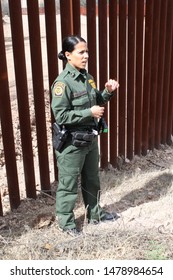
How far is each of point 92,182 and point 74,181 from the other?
8.9 inches

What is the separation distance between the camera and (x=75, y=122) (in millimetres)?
2676

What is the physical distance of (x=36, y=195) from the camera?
3658 mm

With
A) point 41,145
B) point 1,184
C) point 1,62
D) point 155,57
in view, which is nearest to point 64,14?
point 1,62

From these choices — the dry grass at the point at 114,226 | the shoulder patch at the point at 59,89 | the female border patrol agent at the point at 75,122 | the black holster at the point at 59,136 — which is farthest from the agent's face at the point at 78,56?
the dry grass at the point at 114,226

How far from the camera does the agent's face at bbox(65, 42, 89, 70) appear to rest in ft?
8.81

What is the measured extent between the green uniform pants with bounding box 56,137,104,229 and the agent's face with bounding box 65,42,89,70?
1.85 feet

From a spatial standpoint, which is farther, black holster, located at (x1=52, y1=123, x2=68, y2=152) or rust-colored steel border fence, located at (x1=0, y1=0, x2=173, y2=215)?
rust-colored steel border fence, located at (x1=0, y1=0, x2=173, y2=215)

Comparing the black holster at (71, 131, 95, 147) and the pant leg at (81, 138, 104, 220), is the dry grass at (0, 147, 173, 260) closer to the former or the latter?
the pant leg at (81, 138, 104, 220)

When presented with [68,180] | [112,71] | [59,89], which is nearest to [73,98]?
[59,89]

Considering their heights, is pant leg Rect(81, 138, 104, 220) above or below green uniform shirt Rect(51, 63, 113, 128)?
below

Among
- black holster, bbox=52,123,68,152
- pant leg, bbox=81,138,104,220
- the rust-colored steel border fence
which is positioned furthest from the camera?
the rust-colored steel border fence

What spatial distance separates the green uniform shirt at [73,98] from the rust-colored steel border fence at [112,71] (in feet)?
1.95

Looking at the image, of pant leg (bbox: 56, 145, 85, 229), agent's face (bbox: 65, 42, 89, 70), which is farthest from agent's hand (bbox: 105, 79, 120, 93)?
pant leg (bbox: 56, 145, 85, 229)

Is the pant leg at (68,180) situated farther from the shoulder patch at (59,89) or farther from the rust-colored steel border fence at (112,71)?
the rust-colored steel border fence at (112,71)
